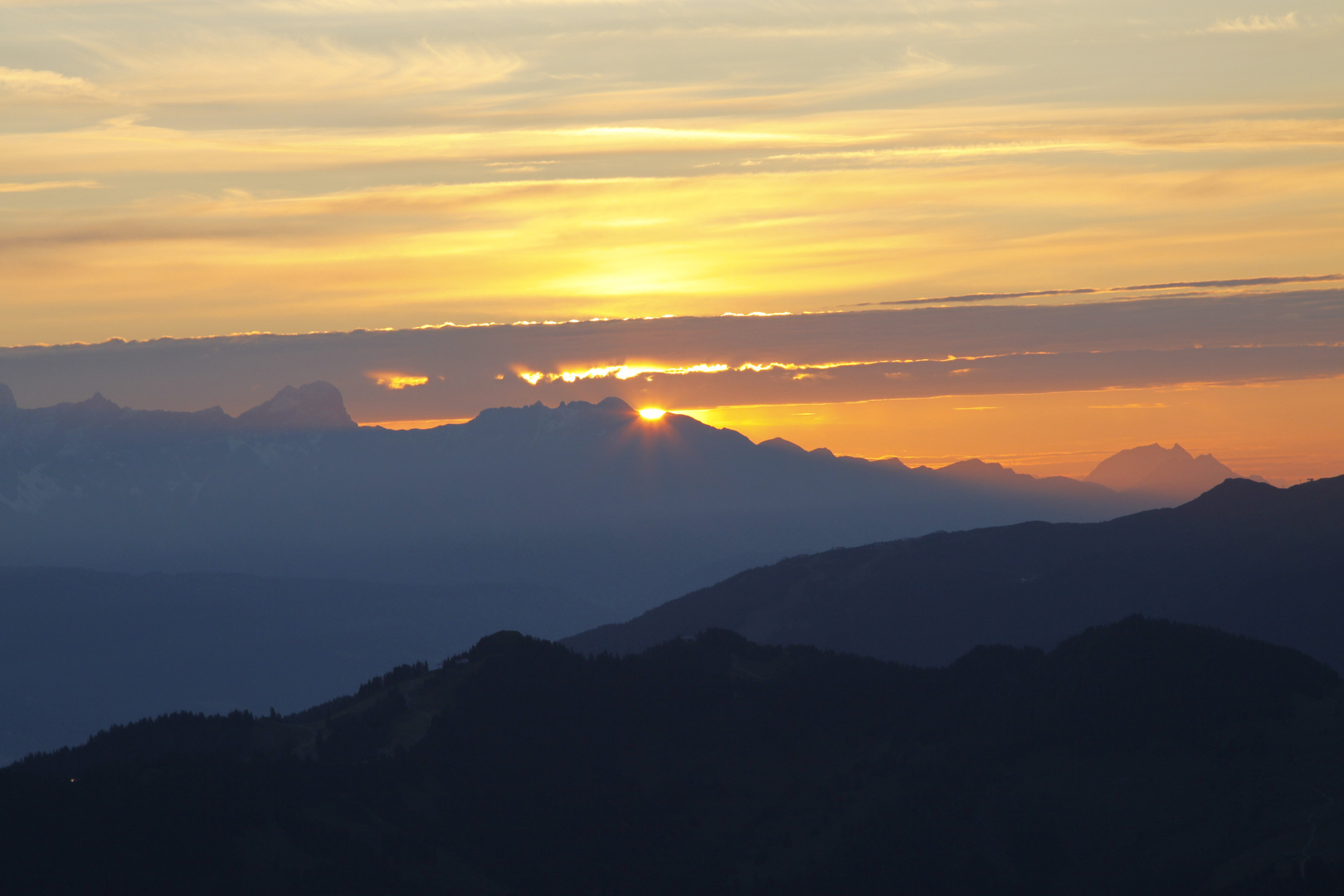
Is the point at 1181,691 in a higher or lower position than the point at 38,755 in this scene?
higher

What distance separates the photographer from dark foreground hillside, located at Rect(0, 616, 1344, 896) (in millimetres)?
134375

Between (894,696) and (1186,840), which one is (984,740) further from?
(1186,840)

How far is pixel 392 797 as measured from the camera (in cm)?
15362

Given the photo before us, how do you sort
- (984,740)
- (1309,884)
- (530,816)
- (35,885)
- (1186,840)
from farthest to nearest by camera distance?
(984,740) → (530,816) → (1186,840) → (35,885) → (1309,884)

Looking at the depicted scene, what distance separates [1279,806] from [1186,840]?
9837 millimetres

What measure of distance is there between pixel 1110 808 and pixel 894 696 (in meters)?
42.9

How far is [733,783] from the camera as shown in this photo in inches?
6772

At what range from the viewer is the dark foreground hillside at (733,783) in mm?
134375

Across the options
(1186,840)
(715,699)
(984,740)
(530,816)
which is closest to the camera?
(1186,840)

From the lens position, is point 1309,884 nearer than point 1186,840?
Yes

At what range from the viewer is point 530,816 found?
162 metres

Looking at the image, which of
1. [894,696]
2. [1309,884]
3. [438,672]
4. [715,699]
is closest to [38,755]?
[438,672]

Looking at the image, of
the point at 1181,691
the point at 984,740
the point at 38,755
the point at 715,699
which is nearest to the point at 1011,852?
the point at 984,740

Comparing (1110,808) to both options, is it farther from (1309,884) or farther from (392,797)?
(392,797)
